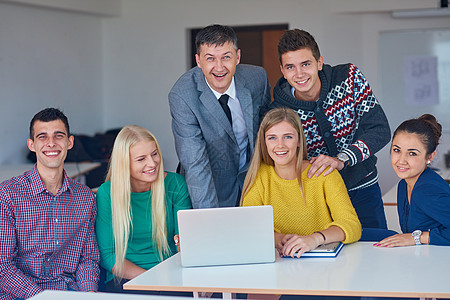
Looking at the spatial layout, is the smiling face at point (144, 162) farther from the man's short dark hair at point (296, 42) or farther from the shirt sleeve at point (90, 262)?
the man's short dark hair at point (296, 42)

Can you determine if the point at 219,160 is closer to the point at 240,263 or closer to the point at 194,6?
the point at 240,263

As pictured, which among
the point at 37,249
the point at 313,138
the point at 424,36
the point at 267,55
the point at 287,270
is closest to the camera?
the point at 287,270

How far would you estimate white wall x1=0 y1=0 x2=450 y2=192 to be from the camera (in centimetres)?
583

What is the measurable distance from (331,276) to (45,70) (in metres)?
4.97

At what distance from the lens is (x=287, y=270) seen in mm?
1952

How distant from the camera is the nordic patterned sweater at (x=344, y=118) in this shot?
8.68 ft

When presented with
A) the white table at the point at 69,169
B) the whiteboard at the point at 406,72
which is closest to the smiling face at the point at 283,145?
the white table at the point at 69,169

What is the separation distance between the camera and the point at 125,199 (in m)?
2.53

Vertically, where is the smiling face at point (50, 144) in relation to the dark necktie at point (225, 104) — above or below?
below

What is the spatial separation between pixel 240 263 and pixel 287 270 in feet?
0.56

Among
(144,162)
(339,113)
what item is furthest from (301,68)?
(144,162)

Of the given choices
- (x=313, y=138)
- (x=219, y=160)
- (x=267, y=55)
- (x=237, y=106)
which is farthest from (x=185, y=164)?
(x=267, y=55)

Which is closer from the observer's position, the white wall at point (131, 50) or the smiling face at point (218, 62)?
the smiling face at point (218, 62)

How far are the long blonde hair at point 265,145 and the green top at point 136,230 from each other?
0.40 m
